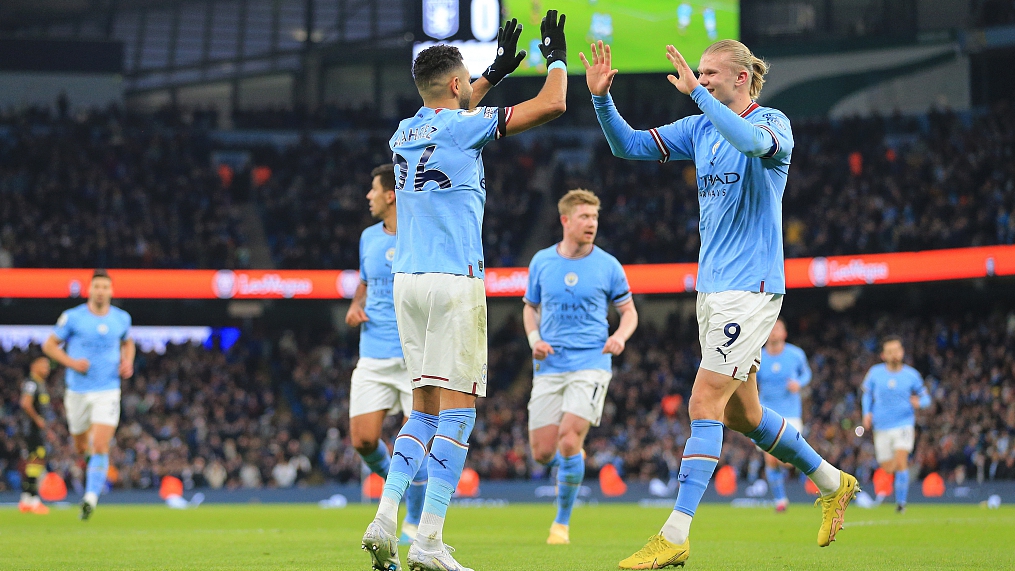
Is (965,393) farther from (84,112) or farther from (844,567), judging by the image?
(84,112)

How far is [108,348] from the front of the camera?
535 inches

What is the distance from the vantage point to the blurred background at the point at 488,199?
90.1ft

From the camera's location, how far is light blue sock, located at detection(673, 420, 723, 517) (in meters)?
6.31

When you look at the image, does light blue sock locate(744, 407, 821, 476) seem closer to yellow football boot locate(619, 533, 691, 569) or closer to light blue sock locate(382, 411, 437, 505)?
yellow football boot locate(619, 533, 691, 569)

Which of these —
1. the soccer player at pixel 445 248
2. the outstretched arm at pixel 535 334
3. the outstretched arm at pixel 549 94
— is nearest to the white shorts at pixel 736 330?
the soccer player at pixel 445 248

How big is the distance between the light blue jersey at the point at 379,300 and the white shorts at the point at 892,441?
10.4 m

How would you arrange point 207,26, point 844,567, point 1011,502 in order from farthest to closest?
point 207,26 < point 1011,502 < point 844,567

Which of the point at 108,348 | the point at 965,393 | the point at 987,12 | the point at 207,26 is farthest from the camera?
the point at 207,26

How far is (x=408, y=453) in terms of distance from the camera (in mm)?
6035

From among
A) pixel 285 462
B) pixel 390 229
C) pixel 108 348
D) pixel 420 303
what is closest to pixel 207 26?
pixel 285 462

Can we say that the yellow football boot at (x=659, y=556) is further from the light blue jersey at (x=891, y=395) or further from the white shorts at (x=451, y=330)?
the light blue jersey at (x=891, y=395)

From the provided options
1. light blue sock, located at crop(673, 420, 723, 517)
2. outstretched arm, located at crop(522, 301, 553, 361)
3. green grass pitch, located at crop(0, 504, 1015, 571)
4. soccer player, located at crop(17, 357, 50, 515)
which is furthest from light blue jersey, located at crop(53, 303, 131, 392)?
light blue sock, located at crop(673, 420, 723, 517)

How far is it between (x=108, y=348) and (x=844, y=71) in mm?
31424

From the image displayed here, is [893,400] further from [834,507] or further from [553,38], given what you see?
[553,38]
